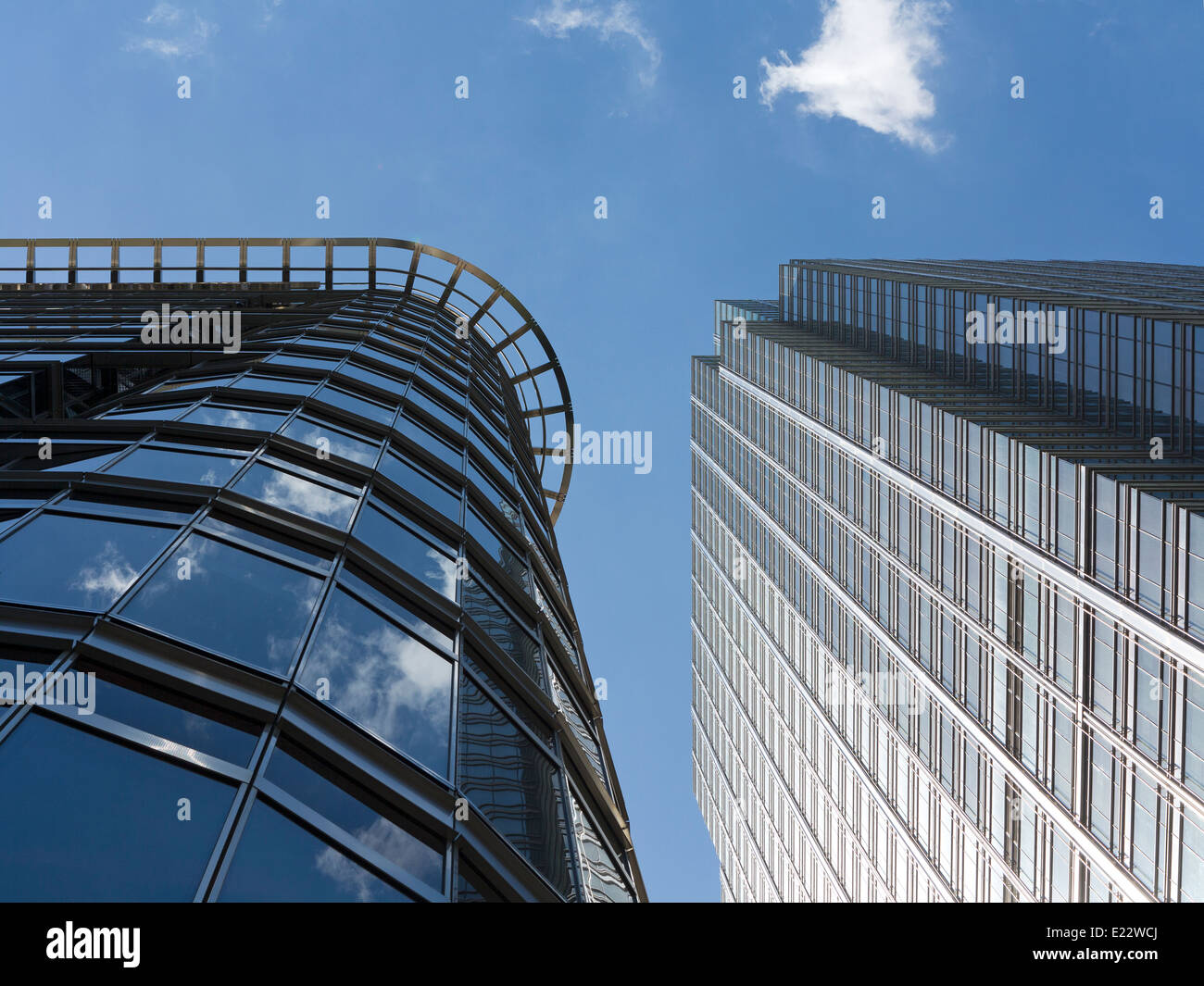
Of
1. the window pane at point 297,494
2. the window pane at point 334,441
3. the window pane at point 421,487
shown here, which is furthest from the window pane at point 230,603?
the window pane at point 334,441

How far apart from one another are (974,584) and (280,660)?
42.6 metres

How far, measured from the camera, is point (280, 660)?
6.50 metres

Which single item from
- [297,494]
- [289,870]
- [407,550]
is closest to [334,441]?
[297,494]

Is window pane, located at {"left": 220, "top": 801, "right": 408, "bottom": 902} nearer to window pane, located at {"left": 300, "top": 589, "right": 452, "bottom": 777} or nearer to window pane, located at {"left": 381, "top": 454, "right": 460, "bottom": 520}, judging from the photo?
window pane, located at {"left": 300, "top": 589, "right": 452, "bottom": 777}

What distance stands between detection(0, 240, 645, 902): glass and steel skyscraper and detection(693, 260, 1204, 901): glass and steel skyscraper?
26.7m

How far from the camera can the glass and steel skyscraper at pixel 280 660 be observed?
489 centimetres

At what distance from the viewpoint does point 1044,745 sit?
38469mm

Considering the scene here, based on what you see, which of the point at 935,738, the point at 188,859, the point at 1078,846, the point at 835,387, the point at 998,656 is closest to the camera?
the point at 188,859

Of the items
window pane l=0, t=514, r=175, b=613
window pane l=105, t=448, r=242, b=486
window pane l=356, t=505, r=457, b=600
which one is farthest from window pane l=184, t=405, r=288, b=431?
window pane l=0, t=514, r=175, b=613

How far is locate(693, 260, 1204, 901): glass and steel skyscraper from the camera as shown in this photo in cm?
3175

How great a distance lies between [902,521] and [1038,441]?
14403 millimetres

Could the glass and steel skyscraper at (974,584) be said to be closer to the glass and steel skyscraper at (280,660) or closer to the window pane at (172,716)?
the glass and steel skyscraper at (280,660)
